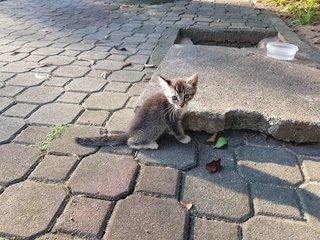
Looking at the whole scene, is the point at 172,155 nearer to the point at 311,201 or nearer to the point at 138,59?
the point at 311,201

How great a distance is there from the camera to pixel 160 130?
2.59 m

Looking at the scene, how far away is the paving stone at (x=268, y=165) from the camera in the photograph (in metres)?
2.27

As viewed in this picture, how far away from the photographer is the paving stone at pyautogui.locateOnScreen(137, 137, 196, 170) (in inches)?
94.3

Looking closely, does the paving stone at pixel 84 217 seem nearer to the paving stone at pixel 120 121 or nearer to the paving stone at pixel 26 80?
the paving stone at pixel 120 121

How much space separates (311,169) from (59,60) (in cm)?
335

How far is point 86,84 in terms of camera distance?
3666 millimetres

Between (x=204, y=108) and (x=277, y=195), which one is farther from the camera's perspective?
(x=204, y=108)

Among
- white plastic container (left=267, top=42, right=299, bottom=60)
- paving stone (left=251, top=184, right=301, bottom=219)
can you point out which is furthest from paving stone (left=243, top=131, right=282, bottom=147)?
white plastic container (left=267, top=42, right=299, bottom=60)

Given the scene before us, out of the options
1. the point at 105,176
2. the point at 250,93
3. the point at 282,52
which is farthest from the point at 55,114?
the point at 282,52

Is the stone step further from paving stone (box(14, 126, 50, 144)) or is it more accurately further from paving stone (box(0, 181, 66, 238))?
paving stone (box(0, 181, 66, 238))

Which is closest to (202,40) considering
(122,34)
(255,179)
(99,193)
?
(122,34)

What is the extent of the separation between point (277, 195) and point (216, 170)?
432 mm

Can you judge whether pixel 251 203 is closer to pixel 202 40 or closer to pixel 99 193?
pixel 99 193

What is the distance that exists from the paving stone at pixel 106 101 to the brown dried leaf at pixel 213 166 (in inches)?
46.4
